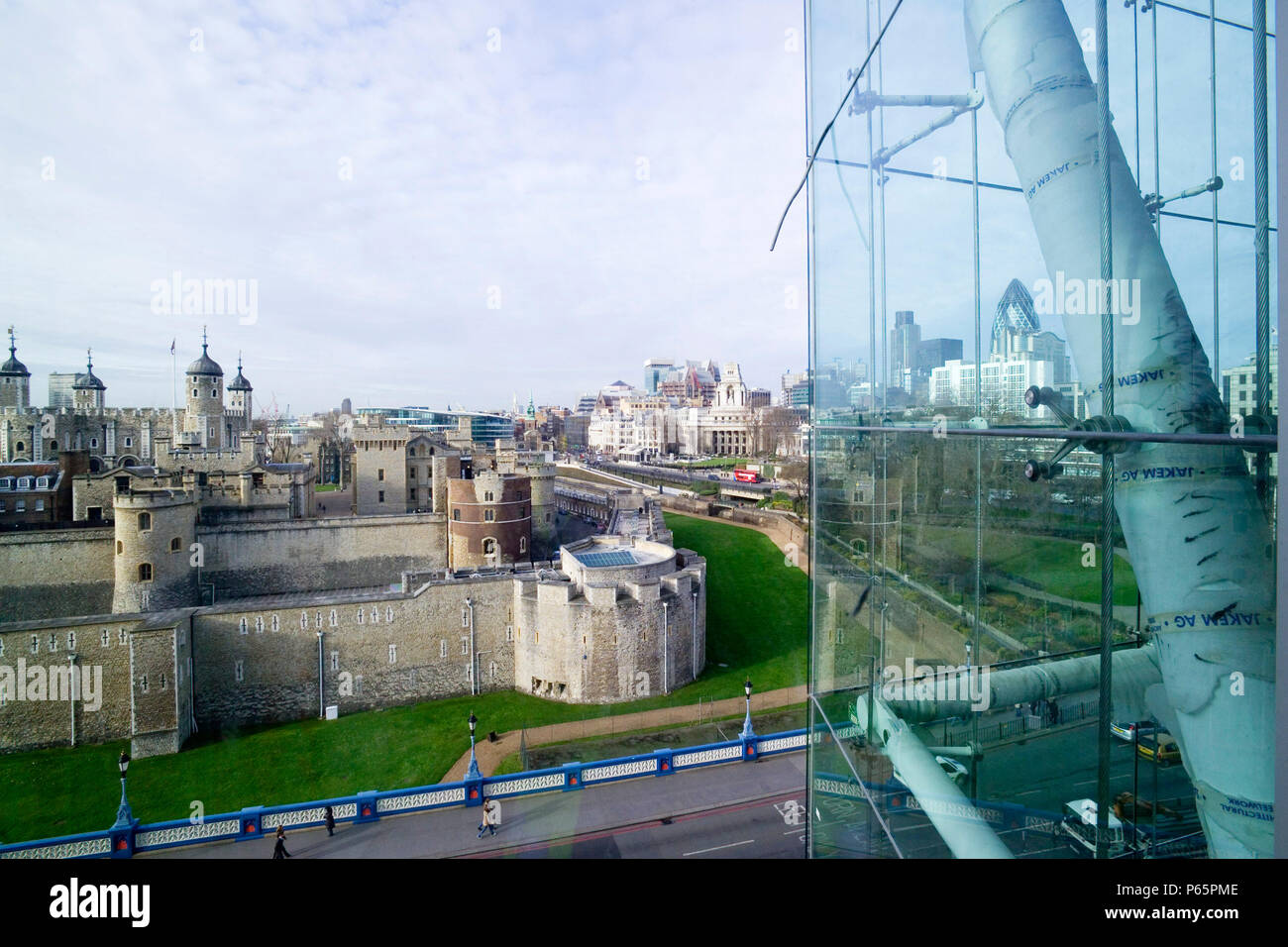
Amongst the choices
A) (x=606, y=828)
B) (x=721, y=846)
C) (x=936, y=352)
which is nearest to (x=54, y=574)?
(x=606, y=828)

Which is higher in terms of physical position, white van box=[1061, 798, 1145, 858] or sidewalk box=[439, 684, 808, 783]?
white van box=[1061, 798, 1145, 858]

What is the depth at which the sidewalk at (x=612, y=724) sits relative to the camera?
2022cm

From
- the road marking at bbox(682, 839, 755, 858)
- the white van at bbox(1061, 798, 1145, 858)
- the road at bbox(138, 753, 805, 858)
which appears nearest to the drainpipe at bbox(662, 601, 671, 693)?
the road at bbox(138, 753, 805, 858)

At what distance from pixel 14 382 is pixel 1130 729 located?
Result: 200 feet

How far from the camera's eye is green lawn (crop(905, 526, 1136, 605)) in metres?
3.34

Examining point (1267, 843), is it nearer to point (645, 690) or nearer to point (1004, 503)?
point (1004, 503)

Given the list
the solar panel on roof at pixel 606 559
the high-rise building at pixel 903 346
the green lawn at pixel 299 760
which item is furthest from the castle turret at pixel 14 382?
the high-rise building at pixel 903 346

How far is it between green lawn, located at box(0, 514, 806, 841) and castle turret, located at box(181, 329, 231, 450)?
29.4 metres

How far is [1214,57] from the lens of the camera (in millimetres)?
2953

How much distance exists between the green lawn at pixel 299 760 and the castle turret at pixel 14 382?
117 feet

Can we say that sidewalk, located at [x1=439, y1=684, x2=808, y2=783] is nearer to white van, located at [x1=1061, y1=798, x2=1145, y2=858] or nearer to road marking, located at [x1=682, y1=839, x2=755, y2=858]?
road marking, located at [x1=682, y1=839, x2=755, y2=858]

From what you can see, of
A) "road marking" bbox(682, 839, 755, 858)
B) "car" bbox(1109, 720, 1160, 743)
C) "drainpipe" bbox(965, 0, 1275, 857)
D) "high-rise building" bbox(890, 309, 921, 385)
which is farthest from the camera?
"road marking" bbox(682, 839, 755, 858)

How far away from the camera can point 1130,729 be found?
11.0 feet
